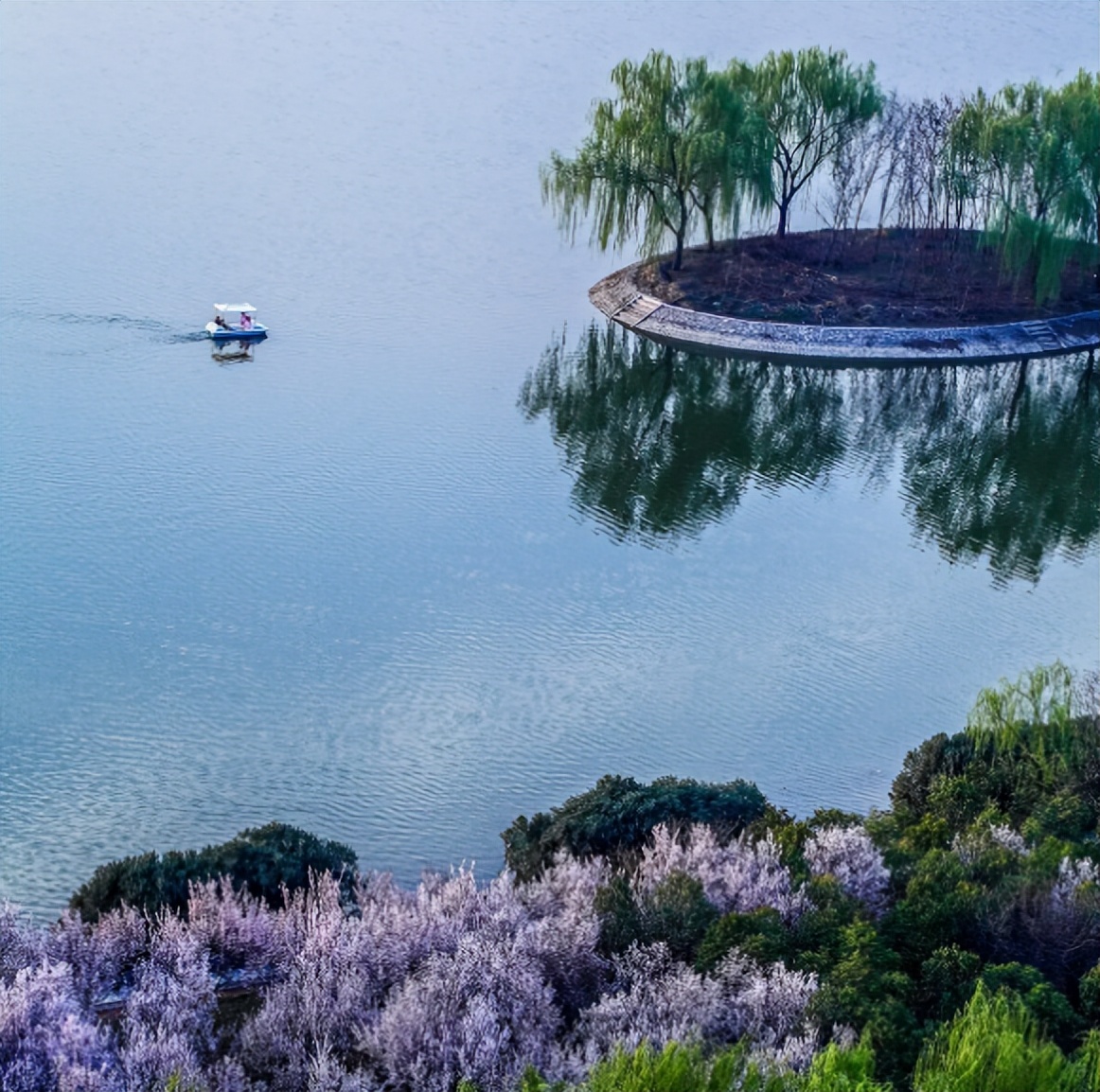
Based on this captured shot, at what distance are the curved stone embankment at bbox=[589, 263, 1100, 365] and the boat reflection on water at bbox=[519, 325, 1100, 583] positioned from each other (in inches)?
10.7

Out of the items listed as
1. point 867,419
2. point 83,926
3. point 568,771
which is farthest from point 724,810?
point 867,419

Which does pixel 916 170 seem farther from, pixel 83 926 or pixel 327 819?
pixel 83 926

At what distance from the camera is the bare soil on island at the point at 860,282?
35.2 m

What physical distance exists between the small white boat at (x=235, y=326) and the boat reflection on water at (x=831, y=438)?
18.7 ft

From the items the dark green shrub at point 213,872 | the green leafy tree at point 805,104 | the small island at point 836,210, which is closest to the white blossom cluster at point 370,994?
the dark green shrub at point 213,872

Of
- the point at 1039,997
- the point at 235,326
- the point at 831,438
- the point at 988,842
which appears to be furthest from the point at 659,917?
the point at 235,326

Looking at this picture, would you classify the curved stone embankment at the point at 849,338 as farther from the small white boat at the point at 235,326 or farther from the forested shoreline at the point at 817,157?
the small white boat at the point at 235,326

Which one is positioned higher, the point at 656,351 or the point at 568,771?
the point at 656,351

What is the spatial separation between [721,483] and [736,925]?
15943mm

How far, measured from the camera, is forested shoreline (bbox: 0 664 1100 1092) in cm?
1152

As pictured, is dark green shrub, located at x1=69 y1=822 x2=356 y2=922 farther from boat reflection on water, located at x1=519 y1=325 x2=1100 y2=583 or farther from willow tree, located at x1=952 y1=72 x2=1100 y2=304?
A: willow tree, located at x1=952 y1=72 x2=1100 y2=304

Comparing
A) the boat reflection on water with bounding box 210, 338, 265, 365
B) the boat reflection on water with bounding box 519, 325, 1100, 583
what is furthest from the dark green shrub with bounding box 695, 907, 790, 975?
the boat reflection on water with bounding box 210, 338, 265, 365

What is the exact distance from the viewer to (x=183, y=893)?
14914 mm

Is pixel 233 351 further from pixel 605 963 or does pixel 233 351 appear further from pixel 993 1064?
pixel 993 1064
